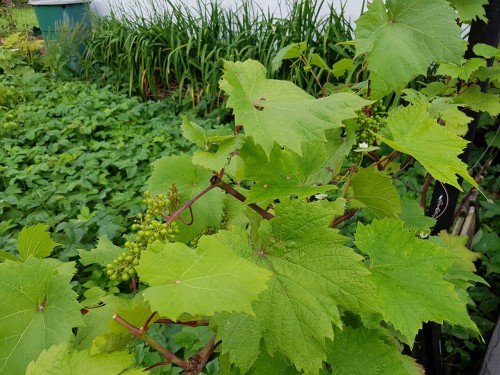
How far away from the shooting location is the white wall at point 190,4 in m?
3.73

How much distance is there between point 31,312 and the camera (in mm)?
673

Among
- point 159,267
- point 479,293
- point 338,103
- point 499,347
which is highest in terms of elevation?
point 338,103

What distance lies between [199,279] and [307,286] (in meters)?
0.19

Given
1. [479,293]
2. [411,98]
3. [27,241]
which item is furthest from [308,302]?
[479,293]

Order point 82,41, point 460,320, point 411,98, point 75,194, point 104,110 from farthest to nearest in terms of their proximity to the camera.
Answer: point 82,41 < point 104,110 < point 75,194 < point 411,98 < point 460,320

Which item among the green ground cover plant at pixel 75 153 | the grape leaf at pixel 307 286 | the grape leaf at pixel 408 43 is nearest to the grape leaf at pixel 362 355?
the grape leaf at pixel 307 286

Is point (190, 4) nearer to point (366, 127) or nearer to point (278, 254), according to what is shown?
point (366, 127)

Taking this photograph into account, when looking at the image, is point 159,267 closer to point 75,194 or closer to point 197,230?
point 197,230

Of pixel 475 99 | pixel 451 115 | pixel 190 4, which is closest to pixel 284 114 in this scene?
pixel 451 115

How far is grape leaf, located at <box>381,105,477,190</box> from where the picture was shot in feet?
2.51

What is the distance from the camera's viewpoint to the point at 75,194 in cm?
284

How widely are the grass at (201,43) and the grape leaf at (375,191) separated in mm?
2619

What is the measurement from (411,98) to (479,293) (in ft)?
4.21

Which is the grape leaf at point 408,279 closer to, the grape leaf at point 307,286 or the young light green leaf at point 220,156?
the grape leaf at point 307,286
